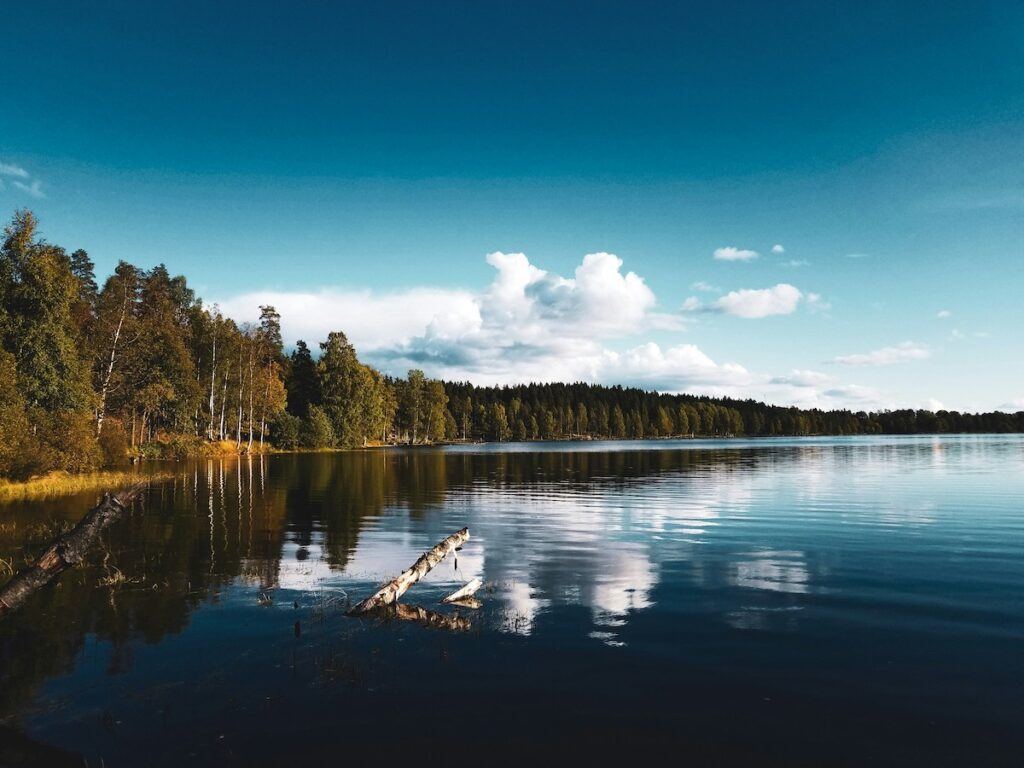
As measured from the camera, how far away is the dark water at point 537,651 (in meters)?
8.97

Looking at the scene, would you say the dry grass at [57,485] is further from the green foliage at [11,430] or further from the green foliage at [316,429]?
the green foliage at [316,429]

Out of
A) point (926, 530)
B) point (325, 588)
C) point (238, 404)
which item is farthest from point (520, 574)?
point (238, 404)

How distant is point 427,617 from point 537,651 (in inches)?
127

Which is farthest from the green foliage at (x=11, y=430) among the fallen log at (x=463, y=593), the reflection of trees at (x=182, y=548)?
the fallen log at (x=463, y=593)

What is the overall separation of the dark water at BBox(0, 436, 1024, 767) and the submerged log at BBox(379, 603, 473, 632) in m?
0.41

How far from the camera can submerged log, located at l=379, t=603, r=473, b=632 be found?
14008 millimetres

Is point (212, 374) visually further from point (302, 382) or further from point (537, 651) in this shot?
point (537, 651)

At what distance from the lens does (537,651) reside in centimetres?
1248

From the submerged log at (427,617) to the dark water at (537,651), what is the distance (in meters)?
0.41

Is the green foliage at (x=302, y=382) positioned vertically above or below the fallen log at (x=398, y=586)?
above

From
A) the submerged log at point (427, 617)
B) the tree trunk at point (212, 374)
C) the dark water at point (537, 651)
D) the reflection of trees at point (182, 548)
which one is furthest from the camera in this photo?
the tree trunk at point (212, 374)

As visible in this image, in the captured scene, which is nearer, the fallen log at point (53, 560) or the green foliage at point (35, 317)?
the fallen log at point (53, 560)

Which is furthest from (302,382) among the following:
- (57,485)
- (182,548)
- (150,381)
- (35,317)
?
(182,548)

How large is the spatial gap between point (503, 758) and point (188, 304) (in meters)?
146
